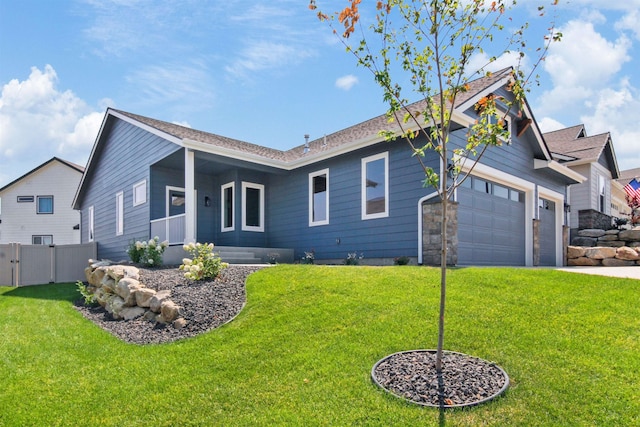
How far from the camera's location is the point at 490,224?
11141 mm

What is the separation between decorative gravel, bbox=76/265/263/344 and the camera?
18.7 feet

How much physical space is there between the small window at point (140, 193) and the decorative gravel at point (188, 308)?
18.1 ft

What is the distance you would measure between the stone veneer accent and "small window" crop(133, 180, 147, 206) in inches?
539

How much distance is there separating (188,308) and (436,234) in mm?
5272

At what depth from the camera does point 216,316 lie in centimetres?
590

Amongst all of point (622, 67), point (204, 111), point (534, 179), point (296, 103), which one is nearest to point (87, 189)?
point (204, 111)

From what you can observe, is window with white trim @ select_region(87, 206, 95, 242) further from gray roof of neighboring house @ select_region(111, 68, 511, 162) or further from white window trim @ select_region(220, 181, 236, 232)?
white window trim @ select_region(220, 181, 236, 232)

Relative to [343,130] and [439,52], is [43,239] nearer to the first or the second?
[343,130]

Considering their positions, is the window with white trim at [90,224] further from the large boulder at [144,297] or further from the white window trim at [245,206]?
the large boulder at [144,297]

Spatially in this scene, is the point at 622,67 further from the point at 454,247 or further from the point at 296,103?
the point at 296,103

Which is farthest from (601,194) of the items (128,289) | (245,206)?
(128,289)

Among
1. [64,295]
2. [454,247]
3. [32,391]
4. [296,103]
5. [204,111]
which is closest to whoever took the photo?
[32,391]

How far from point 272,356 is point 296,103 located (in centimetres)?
845

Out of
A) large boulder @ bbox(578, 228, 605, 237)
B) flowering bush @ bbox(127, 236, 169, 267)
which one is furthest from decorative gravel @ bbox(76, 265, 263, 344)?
large boulder @ bbox(578, 228, 605, 237)
